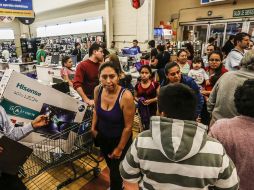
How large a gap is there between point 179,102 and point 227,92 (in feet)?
3.32

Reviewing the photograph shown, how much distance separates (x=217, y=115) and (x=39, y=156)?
1.63m

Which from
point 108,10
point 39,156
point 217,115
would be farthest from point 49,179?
point 108,10

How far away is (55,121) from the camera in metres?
1.78

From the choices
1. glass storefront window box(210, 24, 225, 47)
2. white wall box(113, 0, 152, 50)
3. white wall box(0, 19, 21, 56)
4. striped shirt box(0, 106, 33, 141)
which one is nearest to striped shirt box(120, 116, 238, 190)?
striped shirt box(0, 106, 33, 141)

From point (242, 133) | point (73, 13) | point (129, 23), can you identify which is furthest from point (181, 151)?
point (73, 13)

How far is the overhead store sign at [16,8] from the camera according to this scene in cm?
637

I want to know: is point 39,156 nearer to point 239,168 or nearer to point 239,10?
point 239,168

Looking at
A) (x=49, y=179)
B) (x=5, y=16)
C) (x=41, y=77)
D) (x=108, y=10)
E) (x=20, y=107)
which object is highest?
(x=108, y=10)

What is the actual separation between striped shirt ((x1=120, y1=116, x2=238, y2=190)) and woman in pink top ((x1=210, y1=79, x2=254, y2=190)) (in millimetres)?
236

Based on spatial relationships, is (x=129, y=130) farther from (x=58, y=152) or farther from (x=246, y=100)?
(x=246, y=100)

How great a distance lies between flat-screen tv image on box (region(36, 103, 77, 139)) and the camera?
5.74ft

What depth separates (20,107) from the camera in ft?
5.38

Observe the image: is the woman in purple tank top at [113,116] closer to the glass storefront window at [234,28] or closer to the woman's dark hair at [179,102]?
the woman's dark hair at [179,102]

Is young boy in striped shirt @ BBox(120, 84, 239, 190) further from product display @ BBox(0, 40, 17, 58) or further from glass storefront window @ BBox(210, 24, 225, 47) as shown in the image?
product display @ BBox(0, 40, 17, 58)
